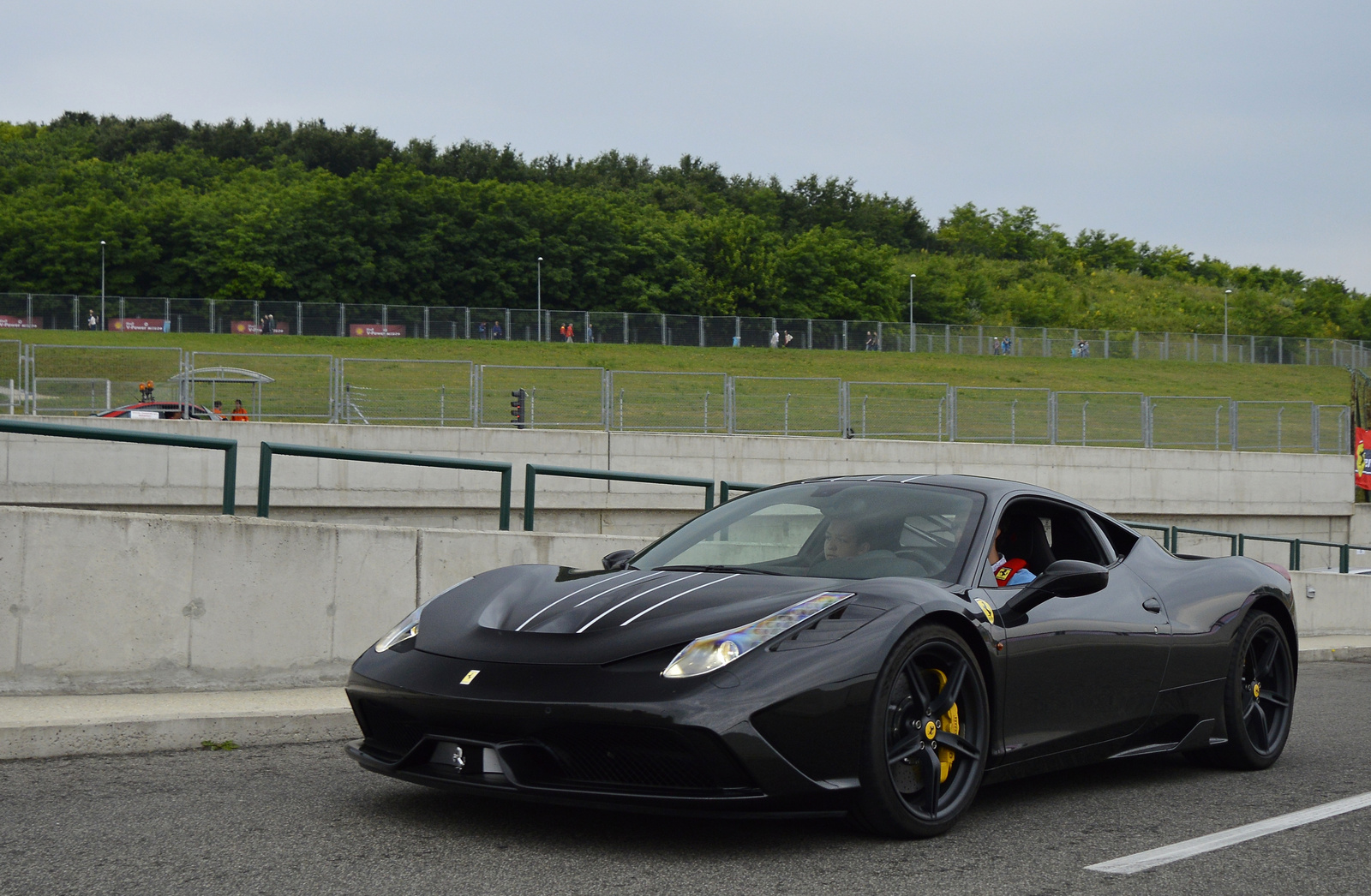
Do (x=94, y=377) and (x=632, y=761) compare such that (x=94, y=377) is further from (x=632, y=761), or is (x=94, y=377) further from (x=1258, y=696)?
(x=632, y=761)

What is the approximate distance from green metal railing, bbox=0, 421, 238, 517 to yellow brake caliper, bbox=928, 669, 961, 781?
4.08 metres

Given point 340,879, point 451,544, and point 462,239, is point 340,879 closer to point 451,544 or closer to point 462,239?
point 451,544

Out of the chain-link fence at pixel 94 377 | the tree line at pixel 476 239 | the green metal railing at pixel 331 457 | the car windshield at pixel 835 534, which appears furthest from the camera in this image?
the tree line at pixel 476 239

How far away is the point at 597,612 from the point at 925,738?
1179 mm

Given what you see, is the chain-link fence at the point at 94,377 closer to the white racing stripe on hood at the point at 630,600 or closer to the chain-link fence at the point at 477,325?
the white racing stripe on hood at the point at 630,600

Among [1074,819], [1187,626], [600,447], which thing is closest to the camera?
[1074,819]

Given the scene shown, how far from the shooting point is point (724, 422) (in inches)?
1117

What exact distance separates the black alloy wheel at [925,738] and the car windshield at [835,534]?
1.41ft

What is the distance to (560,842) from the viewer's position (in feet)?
13.7

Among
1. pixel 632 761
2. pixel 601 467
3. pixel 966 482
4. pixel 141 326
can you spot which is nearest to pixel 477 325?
pixel 141 326

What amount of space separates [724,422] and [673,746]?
2455cm

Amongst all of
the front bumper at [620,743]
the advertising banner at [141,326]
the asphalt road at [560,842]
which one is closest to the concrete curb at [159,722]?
the asphalt road at [560,842]

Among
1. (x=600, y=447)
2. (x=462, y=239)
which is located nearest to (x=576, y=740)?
(x=600, y=447)

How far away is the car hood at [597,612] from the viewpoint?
413cm
